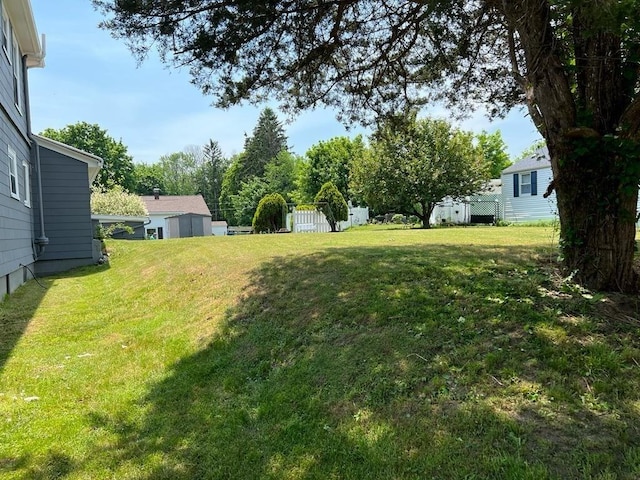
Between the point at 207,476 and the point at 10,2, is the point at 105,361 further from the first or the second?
the point at 10,2

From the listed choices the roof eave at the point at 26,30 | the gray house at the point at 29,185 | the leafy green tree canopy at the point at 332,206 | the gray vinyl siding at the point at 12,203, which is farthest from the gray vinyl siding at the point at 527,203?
the gray vinyl siding at the point at 12,203

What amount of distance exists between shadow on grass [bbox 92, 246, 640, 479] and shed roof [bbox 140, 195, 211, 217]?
29.1 m

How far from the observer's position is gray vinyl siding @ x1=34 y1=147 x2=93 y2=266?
10531mm

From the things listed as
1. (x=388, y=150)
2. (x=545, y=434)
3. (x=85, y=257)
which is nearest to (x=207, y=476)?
(x=545, y=434)

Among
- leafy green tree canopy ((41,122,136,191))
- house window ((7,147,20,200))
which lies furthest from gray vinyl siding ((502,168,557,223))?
leafy green tree canopy ((41,122,136,191))

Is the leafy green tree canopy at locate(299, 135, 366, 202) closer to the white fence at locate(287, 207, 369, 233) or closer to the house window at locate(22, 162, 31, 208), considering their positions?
the white fence at locate(287, 207, 369, 233)

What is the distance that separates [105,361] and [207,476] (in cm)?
256

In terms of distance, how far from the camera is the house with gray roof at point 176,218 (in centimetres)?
2627

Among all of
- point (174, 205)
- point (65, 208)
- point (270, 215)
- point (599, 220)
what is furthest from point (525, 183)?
point (174, 205)

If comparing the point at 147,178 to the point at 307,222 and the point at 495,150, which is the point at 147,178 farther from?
the point at 307,222

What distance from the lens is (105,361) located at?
14.7 feet

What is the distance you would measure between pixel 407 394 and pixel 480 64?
6.35 meters

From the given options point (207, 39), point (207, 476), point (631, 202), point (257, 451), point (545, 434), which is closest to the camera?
point (545, 434)

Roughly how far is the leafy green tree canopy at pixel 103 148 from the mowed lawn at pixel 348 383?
40.8 meters
